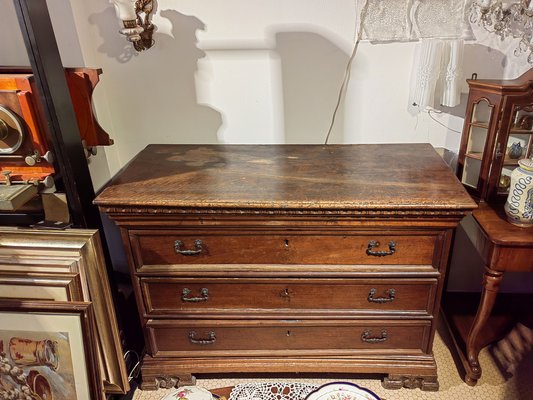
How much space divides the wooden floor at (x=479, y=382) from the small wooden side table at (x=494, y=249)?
0.09m

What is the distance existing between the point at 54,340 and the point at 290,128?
122 cm

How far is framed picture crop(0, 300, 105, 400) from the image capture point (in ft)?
4.57

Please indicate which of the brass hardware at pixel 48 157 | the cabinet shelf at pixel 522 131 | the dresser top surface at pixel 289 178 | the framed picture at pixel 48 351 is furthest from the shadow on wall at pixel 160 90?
the cabinet shelf at pixel 522 131

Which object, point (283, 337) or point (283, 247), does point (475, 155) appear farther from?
point (283, 337)

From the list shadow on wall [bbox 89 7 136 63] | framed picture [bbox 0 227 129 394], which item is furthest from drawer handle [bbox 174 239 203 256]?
shadow on wall [bbox 89 7 136 63]

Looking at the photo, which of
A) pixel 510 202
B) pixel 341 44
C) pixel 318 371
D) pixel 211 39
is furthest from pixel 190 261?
pixel 510 202

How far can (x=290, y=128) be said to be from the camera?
1.87 metres

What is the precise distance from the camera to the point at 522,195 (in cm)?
143

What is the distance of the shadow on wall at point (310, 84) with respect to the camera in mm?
1707

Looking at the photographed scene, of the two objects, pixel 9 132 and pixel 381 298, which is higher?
pixel 9 132

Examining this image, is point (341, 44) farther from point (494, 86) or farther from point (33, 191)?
point (33, 191)

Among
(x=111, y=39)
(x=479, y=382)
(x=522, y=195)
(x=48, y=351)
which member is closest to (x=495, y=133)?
(x=522, y=195)

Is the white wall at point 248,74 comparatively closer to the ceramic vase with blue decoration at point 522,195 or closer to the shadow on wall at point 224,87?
the shadow on wall at point 224,87

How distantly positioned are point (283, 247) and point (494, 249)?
27.8 inches
